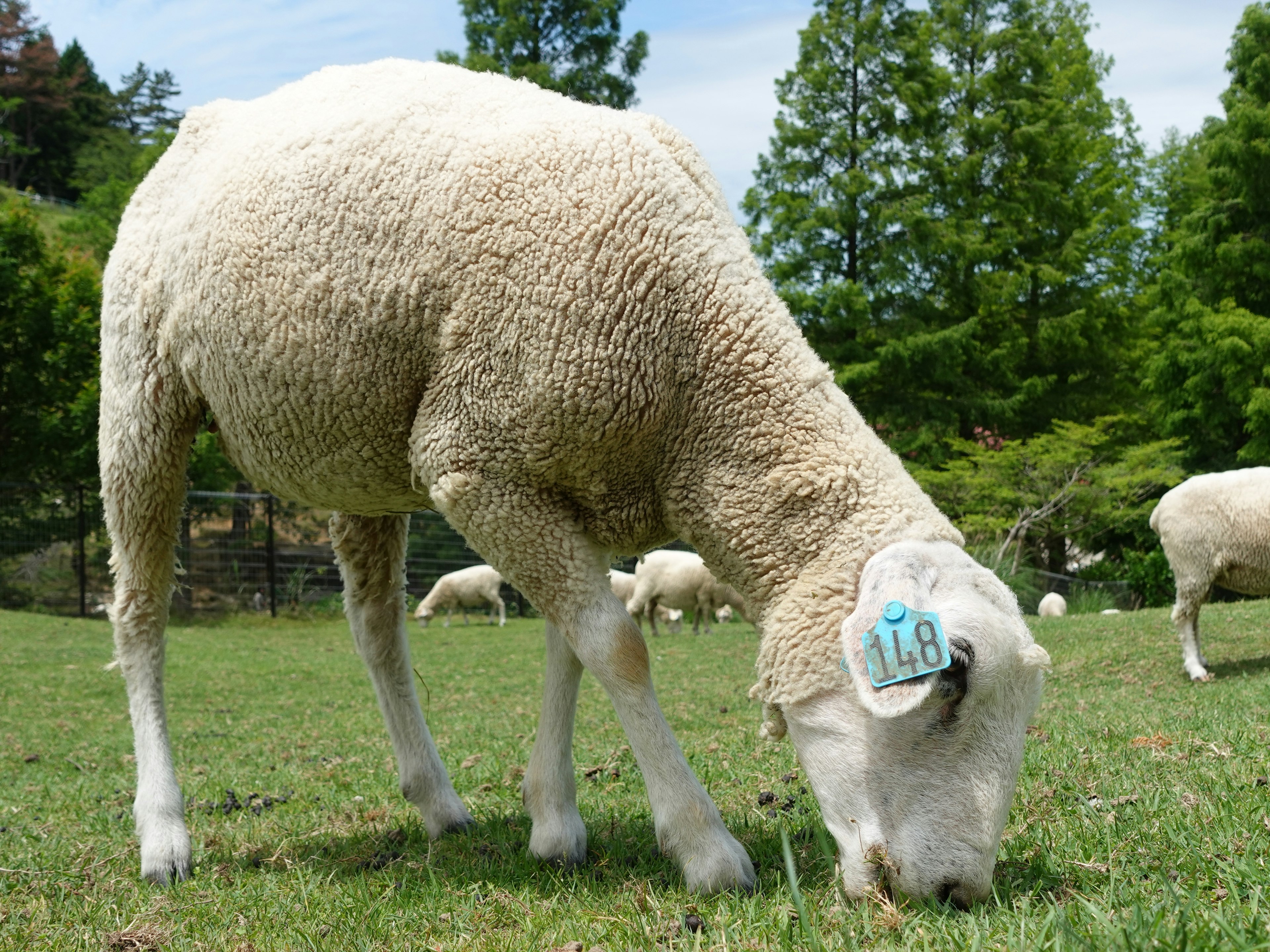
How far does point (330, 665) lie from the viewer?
13.6 metres

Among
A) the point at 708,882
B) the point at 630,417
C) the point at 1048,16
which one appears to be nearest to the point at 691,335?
the point at 630,417

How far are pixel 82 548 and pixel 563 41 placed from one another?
1850 cm

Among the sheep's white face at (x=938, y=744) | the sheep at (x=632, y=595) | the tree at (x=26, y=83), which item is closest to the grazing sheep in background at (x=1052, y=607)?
the sheep at (x=632, y=595)

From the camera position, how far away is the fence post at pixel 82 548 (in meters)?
19.4

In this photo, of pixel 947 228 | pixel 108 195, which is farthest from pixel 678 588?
pixel 108 195

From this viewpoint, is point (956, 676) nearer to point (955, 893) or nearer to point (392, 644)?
point (955, 893)

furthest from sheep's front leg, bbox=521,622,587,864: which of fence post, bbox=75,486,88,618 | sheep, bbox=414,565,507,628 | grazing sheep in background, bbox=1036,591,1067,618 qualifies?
fence post, bbox=75,486,88,618

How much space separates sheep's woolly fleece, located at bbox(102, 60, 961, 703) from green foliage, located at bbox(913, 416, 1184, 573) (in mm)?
17669

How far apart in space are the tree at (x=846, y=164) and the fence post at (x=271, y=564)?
1302 cm

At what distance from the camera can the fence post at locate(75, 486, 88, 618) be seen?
19.4 metres

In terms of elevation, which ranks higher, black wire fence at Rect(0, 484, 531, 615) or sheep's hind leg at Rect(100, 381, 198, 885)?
sheep's hind leg at Rect(100, 381, 198, 885)

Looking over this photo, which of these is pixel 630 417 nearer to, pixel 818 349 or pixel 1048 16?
pixel 818 349

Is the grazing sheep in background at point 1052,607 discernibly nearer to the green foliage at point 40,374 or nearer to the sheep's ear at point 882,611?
the sheep's ear at point 882,611

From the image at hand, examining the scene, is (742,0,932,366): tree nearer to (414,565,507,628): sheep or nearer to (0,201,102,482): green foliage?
(414,565,507,628): sheep
